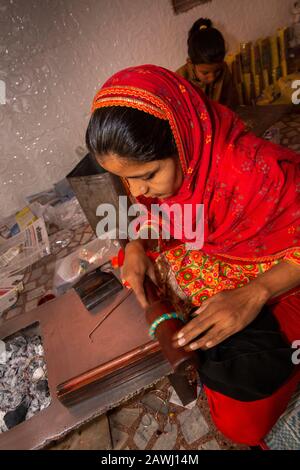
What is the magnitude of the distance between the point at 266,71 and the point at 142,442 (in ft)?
12.8

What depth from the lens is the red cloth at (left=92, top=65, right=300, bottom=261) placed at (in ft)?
2.98

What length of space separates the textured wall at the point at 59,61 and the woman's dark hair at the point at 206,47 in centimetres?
53

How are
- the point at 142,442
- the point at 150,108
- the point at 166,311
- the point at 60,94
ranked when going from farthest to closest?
the point at 60,94 → the point at 142,442 → the point at 166,311 → the point at 150,108

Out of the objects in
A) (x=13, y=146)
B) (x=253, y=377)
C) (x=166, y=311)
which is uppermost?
(x=13, y=146)

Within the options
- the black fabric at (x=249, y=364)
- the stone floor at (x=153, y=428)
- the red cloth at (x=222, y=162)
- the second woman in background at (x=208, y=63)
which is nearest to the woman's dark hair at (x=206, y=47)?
the second woman in background at (x=208, y=63)

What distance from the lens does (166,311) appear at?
98 cm

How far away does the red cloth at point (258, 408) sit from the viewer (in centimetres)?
104

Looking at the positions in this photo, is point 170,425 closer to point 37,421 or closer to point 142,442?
point 142,442

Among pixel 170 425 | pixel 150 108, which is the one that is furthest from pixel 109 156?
pixel 170 425

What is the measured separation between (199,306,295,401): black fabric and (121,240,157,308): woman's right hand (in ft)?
1.10

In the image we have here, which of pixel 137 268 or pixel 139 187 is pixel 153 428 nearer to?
pixel 137 268

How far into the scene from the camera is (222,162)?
1031 mm

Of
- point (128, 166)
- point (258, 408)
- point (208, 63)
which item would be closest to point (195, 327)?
point (258, 408)

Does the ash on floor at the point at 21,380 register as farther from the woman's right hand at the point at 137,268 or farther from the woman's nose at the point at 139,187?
the woman's nose at the point at 139,187
